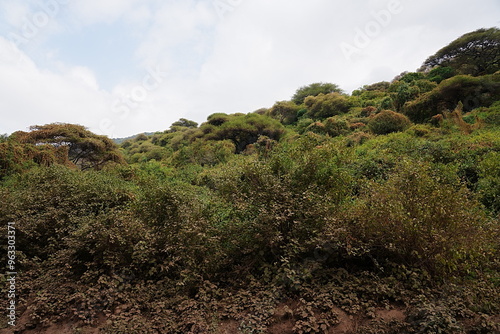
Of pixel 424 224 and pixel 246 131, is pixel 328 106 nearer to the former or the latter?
pixel 246 131

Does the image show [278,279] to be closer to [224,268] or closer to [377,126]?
[224,268]

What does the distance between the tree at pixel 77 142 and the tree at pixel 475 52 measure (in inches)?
914

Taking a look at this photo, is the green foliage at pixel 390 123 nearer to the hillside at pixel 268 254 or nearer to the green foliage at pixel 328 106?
the hillside at pixel 268 254

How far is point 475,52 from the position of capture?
58.2 ft

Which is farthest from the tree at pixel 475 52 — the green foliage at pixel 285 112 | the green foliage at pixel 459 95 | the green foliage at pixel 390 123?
the green foliage at pixel 285 112

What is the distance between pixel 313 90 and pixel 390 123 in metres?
20.6

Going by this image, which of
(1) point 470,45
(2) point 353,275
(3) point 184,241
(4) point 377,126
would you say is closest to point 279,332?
(2) point 353,275

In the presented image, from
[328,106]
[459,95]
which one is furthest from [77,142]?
[459,95]

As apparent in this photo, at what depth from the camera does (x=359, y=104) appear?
21188mm

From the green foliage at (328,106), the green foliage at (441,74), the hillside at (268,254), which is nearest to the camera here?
the hillside at (268,254)

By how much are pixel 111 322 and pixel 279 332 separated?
2.11 m

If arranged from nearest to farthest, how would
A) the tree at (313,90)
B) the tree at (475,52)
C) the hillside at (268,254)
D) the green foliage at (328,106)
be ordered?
the hillside at (268,254)
the tree at (475,52)
the green foliage at (328,106)
the tree at (313,90)

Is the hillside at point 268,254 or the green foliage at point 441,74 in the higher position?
the green foliage at point 441,74

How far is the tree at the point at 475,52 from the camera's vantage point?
16938 millimetres
